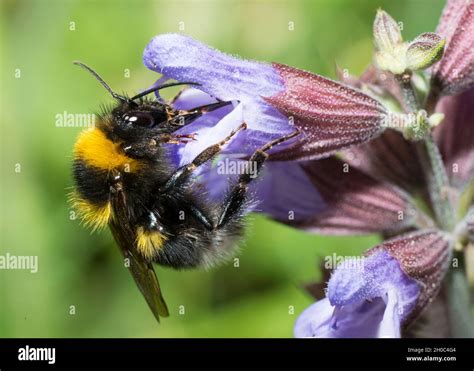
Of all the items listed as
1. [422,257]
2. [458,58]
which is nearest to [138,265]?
[422,257]

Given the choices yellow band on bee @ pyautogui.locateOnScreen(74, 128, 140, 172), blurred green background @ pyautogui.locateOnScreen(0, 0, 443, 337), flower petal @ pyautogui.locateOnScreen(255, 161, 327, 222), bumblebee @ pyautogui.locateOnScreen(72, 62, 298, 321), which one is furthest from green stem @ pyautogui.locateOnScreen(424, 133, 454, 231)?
blurred green background @ pyautogui.locateOnScreen(0, 0, 443, 337)

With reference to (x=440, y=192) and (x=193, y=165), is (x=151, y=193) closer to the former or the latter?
(x=193, y=165)

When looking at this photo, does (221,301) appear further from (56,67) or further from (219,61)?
(219,61)

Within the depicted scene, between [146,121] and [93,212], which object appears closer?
Answer: [146,121]

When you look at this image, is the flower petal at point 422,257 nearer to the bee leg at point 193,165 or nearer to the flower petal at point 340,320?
the flower petal at point 340,320

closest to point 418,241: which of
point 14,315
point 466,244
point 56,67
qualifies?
point 466,244

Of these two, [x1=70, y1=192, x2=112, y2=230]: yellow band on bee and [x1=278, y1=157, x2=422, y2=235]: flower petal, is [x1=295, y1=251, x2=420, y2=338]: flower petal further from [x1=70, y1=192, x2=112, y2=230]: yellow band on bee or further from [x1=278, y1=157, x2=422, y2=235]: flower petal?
[x1=70, y1=192, x2=112, y2=230]: yellow band on bee

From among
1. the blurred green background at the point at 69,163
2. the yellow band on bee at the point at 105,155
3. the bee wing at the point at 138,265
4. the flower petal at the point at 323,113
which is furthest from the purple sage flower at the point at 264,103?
the blurred green background at the point at 69,163
